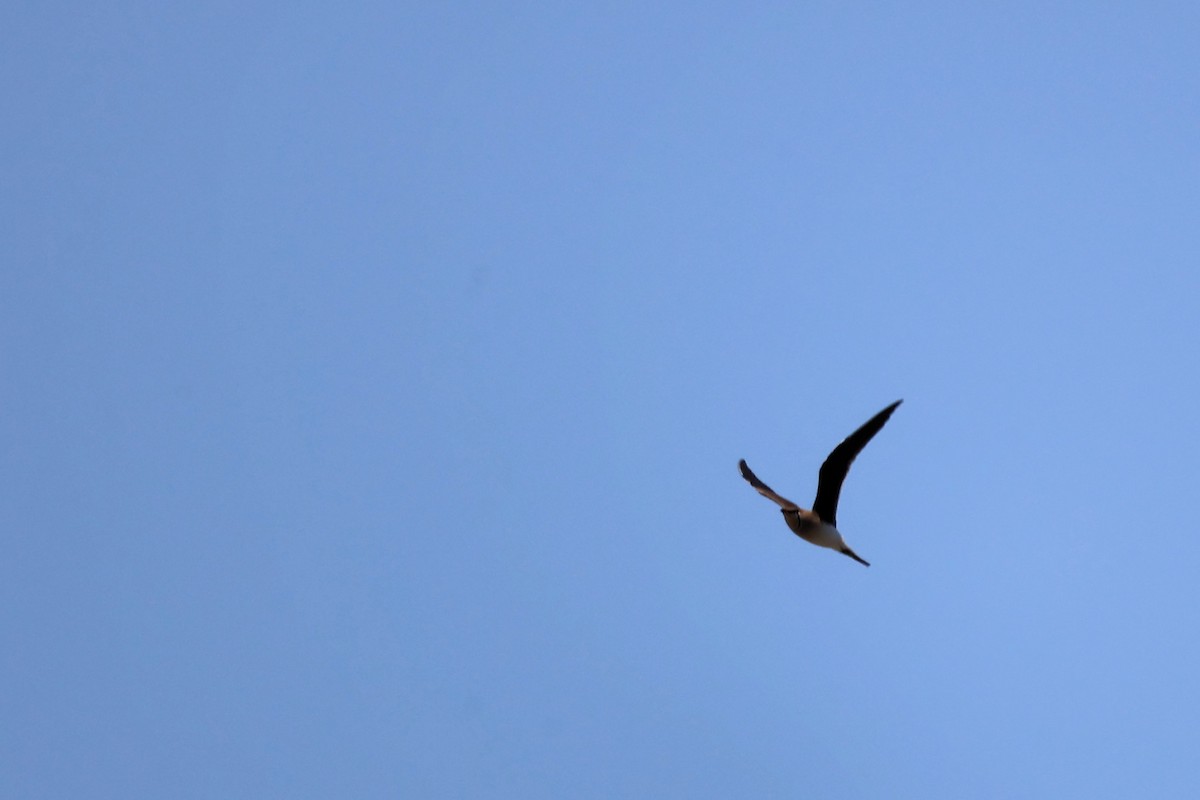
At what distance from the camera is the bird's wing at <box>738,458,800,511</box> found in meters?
23.3

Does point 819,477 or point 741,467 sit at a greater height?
point 741,467

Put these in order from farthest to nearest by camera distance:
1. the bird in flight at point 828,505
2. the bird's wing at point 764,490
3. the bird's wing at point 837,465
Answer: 1. the bird's wing at point 764,490
2. the bird in flight at point 828,505
3. the bird's wing at point 837,465

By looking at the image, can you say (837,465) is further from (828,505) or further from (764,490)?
(764,490)

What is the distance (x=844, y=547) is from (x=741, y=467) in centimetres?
346

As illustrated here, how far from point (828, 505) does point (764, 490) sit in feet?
6.81

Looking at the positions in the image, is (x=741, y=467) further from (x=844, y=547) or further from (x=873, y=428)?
(x=873, y=428)

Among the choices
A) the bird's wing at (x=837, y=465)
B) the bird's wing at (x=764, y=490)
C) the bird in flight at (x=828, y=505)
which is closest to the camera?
the bird's wing at (x=837, y=465)

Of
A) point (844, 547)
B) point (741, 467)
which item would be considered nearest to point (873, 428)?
point (844, 547)

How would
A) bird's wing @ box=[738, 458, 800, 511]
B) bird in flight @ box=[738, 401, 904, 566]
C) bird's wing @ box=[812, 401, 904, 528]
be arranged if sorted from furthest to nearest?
bird's wing @ box=[738, 458, 800, 511] < bird in flight @ box=[738, 401, 904, 566] < bird's wing @ box=[812, 401, 904, 528]

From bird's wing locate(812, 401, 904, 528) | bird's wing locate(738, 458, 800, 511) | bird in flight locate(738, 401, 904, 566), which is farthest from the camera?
bird's wing locate(738, 458, 800, 511)

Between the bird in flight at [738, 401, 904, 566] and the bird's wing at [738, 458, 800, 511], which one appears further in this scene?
the bird's wing at [738, 458, 800, 511]

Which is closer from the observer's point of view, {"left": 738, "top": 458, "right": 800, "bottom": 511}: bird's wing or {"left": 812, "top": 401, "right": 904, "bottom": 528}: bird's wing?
{"left": 812, "top": 401, "right": 904, "bottom": 528}: bird's wing

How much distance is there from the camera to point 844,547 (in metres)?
23.5

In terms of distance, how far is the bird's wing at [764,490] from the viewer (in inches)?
Result: 919
